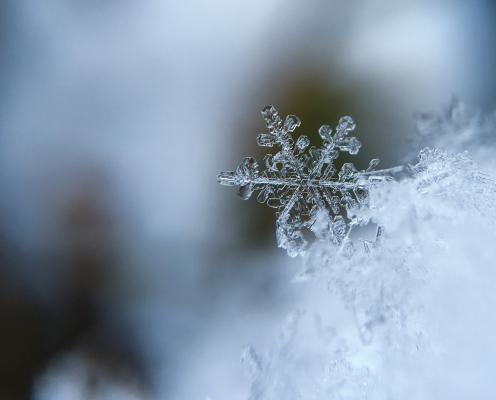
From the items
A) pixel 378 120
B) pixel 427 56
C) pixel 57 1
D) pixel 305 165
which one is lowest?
pixel 305 165

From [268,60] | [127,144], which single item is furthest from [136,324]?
[268,60]

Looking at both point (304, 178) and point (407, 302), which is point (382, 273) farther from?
point (304, 178)

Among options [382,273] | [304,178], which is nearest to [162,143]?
[304,178]

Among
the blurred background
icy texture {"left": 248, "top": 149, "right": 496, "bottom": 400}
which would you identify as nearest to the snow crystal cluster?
icy texture {"left": 248, "top": 149, "right": 496, "bottom": 400}

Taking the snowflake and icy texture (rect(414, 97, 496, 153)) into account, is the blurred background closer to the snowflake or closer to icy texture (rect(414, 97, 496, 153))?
icy texture (rect(414, 97, 496, 153))

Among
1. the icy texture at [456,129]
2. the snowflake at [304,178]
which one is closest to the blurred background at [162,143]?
the icy texture at [456,129]

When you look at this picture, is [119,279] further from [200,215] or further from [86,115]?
[86,115]

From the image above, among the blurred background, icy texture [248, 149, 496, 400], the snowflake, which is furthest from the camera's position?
the blurred background
